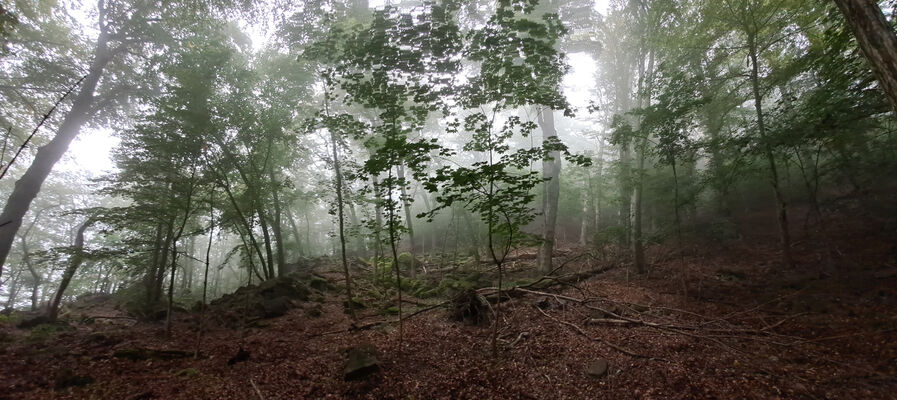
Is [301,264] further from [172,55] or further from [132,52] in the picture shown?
[132,52]

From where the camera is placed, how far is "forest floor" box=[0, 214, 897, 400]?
14.9ft

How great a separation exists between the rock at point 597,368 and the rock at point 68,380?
773 cm

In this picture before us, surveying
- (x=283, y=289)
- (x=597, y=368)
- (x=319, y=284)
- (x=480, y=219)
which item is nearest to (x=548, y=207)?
(x=480, y=219)

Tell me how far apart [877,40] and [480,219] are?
25.2ft

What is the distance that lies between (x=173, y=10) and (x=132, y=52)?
3.40 metres

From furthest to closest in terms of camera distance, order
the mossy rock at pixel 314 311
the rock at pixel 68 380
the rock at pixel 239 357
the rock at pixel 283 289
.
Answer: the rock at pixel 283 289, the mossy rock at pixel 314 311, the rock at pixel 239 357, the rock at pixel 68 380

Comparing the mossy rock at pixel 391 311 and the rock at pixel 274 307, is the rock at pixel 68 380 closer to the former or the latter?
the rock at pixel 274 307

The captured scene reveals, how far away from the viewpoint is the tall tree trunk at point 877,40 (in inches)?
133

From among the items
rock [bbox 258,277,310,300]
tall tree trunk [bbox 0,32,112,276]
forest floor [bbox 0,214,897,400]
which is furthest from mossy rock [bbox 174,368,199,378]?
tall tree trunk [bbox 0,32,112,276]

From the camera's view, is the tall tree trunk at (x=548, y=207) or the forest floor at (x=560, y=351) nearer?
the forest floor at (x=560, y=351)

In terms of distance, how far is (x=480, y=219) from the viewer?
32.3 ft

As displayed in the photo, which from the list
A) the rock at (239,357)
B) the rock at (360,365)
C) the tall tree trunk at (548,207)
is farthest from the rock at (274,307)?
the tall tree trunk at (548,207)

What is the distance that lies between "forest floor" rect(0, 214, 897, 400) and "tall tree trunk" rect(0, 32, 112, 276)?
23.5ft

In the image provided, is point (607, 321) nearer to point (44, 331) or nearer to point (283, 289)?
point (283, 289)
